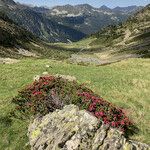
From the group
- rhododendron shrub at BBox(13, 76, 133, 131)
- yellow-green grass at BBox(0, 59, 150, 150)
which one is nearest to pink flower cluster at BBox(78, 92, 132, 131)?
rhododendron shrub at BBox(13, 76, 133, 131)

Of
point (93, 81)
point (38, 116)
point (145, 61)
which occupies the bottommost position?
point (145, 61)

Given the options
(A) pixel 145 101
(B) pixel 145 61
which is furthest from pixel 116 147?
(B) pixel 145 61

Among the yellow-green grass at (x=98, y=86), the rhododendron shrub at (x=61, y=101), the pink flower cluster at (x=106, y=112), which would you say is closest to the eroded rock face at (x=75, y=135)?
the yellow-green grass at (x=98, y=86)

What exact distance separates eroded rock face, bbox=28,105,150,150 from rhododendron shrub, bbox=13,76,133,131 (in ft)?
10.8

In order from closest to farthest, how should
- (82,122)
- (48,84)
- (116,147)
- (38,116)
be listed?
(116,147) → (82,122) → (38,116) → (48,84)

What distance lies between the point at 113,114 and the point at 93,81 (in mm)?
9623

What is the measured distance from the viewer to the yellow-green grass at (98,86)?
2566 centimetres

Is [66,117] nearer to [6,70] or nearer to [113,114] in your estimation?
[113,114]

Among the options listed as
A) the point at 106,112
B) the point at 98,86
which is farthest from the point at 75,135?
the point at 98,86

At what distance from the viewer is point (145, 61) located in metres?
50.8

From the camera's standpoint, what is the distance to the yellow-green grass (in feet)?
84.2

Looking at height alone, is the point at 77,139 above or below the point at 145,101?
above

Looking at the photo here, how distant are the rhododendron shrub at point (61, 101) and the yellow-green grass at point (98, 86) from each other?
1199 millimetres

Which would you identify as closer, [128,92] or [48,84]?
[48,84]
